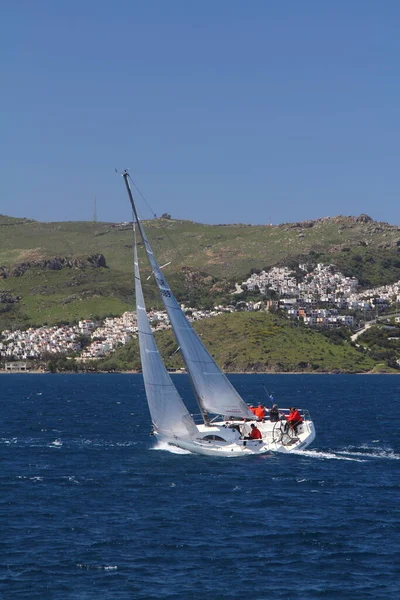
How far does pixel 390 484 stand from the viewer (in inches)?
2041

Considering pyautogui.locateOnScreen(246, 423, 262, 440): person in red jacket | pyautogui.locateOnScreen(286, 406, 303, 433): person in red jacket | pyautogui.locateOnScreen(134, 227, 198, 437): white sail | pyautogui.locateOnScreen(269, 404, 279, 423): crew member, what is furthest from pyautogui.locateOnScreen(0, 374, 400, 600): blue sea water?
pyautogui.locateOnScreen(269, 404, 279, 423): crew member

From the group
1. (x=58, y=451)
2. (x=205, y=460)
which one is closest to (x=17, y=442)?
(x=58, y=451)

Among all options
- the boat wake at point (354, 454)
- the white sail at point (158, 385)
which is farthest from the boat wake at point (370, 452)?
the white sail at point (158, 385)

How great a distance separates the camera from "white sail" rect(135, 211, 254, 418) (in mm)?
60156

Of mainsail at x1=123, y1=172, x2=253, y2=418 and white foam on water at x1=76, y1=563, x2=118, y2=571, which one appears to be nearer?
white foam on water at x1=76, y1=563, x2=118, y2=571

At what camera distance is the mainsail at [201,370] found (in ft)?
197

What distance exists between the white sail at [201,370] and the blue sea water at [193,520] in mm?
3131

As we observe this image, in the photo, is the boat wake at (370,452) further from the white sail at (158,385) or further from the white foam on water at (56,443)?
the white foam on water at (56,443)

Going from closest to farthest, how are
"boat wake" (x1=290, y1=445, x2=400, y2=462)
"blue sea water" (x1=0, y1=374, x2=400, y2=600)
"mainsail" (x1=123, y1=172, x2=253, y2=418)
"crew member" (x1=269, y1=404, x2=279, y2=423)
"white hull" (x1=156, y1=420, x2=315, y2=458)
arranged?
"blue sea water" (x1=0, y1=374, x2=400, y2=600)
"white hull" (x1=156, y1=420, x2=315, y2=458)
"mainsail" (x1=123, y1=172, x2=253, y2=418)
"boat wake" (x1=290, y1=445, x2=400, y2=462)
"crew member" (x1=269, y1=404, x2=279, y2=423)

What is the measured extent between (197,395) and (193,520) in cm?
1825

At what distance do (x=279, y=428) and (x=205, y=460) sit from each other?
5.67 metres

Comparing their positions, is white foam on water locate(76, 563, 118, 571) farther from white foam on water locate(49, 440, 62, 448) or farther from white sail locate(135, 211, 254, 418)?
white foam on water locate(49, 440, 62, 448)

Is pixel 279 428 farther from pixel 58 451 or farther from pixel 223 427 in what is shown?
pixel 58 451

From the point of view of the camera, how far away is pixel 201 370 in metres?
60.2
